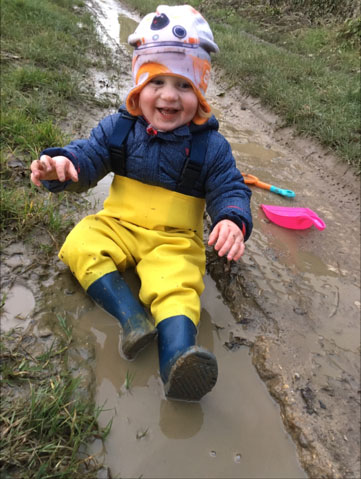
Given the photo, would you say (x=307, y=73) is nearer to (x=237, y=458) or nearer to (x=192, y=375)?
(x=192, y=375)

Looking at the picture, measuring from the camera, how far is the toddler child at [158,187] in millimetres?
1808

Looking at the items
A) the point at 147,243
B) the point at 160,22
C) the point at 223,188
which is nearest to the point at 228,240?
the point at 223,188

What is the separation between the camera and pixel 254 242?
272 centimetres

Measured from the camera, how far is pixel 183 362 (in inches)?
56.4

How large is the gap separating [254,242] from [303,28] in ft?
30.9

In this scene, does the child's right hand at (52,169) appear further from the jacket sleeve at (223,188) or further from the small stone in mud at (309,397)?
the small stone in mud at (309,397)

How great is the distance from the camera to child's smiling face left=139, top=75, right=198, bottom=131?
6.39 ft

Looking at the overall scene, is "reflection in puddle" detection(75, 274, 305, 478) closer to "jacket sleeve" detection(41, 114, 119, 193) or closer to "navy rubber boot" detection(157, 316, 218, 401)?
"navy rubber boot" detection(157, 316, 218, 401)

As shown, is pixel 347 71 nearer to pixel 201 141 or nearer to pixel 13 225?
pixel 201 141

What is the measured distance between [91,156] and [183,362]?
4.06 feet

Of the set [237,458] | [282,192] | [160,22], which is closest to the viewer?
[237,458]

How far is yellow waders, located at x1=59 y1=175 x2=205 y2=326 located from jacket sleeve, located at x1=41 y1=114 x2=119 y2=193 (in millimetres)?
124

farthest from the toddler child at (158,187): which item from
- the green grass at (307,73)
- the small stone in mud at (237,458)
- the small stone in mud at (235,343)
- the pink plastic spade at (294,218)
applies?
the green grass at (307,73)

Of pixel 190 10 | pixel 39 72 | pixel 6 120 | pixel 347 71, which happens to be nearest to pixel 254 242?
pixel 190 10
